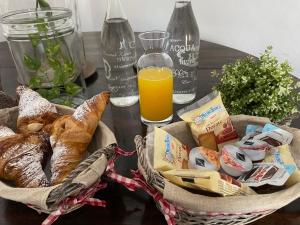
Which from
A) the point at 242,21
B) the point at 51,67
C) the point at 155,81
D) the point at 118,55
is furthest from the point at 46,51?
the point at 242,21

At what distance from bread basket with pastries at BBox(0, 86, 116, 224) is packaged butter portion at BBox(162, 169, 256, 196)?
0.37ft

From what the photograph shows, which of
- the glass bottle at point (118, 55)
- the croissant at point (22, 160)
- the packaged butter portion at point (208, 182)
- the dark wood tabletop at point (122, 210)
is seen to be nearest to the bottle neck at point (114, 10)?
the glass bottle at point (118, 55)

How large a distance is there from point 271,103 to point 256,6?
0.75m

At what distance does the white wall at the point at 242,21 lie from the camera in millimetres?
1209

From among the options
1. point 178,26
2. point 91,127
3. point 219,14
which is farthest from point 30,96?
point 219,14

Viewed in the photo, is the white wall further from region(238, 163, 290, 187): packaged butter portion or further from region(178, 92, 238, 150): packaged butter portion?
region(238, 163, 290, 187): packaged butter portion

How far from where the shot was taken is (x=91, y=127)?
0.58 meters

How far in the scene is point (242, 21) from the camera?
129cm

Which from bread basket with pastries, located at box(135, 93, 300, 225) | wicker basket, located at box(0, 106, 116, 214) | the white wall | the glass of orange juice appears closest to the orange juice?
the glass of orange juice

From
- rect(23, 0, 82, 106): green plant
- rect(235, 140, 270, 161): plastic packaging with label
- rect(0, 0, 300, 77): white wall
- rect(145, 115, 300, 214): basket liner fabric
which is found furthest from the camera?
rect(0, 0, 300, 77): white wall

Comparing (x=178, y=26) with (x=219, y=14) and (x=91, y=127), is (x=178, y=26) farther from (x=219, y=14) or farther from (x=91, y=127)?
(x=219, y=14)

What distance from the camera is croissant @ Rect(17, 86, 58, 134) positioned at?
0.61 meters

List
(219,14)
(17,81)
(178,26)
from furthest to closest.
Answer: (219,14) < (17,81) < (178,26)

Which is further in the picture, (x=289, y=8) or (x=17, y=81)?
(x=289, y=8)
